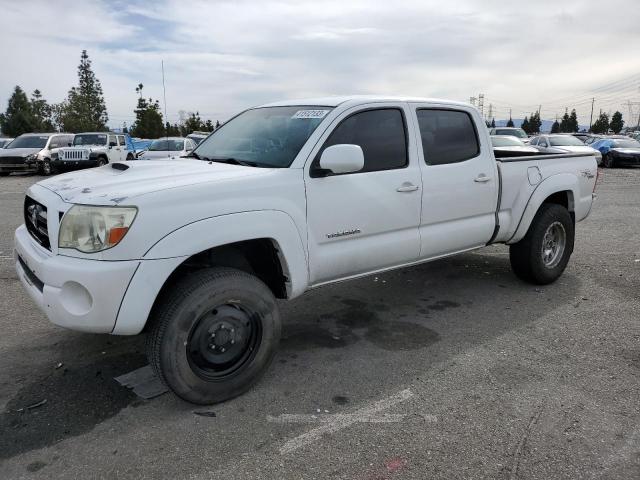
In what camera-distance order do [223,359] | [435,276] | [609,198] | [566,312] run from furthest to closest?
[609,198] → [435,276] → [566,312] → [223,359]

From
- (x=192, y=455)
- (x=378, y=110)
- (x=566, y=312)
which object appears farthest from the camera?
(x=566, y=312)

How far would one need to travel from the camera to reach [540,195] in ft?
16.6

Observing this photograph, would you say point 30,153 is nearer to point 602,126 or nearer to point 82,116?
point 82,116

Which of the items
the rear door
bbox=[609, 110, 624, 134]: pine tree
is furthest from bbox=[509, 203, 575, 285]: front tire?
bbox=[609, 110, 624, 134]: pine tree

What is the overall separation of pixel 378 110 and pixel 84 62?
79236 millimetres

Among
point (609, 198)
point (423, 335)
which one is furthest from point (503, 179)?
point (609, 198)

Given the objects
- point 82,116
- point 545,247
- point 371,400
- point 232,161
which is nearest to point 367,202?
point 232,161

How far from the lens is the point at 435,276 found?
5816 mm

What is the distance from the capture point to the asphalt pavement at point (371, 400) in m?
2.60

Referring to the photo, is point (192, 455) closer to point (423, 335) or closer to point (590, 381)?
point (423, 335)

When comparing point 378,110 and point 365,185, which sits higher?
point 378,110

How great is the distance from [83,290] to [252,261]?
112 centimetres

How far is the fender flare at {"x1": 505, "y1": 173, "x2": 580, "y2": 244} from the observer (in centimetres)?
498

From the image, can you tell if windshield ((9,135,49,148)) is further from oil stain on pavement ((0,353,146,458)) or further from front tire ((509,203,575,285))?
front tire ((509,203,575,285))
